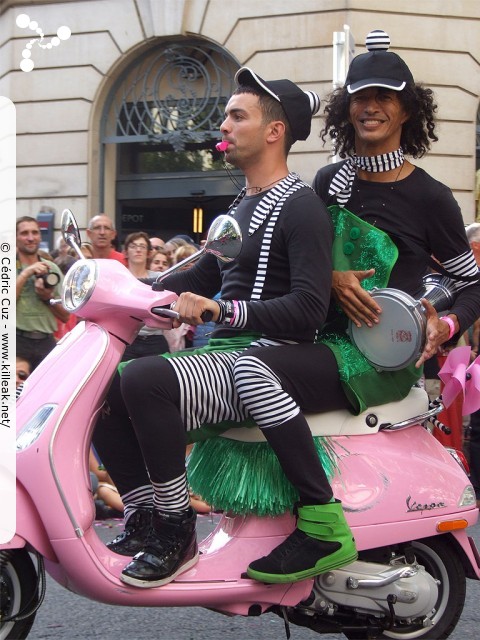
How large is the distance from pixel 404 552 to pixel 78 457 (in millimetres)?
1088

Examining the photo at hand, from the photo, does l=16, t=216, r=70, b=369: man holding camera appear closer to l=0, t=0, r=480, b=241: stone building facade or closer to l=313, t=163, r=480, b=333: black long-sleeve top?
l=313, t=163, r=480, b=333: black long-sleeve top

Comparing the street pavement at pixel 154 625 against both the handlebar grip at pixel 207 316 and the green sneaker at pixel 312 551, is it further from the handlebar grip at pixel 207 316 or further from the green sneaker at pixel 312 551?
the handlebar grip at pixel 207 316

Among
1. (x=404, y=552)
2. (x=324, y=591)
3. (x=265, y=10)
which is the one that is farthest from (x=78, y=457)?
(x=265, y=10)

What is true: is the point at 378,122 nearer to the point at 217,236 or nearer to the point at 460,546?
the point at 217,236

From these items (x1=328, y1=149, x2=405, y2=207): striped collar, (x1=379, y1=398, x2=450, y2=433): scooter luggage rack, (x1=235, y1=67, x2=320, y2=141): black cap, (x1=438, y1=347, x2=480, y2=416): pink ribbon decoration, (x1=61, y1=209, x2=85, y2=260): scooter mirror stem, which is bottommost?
(x1=379, y1=398, x2=450, y2=433): scooter luggage rack

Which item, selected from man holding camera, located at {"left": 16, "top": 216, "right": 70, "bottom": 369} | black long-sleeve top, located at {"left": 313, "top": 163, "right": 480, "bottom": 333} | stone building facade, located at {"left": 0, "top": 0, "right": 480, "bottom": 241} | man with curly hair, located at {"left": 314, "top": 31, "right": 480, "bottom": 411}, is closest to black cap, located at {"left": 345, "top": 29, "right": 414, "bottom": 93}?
man with curly hair, located at {"left": 314, "top": 31, "right": 480, "bottom": 411}

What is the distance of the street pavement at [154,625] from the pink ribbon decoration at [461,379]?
0.83 meters

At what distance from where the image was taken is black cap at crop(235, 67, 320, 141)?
313 cm

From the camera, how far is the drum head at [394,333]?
304 centimetres

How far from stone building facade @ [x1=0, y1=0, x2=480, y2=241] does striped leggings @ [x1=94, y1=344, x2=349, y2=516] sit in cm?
934

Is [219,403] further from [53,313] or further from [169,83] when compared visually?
[169,83]

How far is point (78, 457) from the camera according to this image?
2.82 meters

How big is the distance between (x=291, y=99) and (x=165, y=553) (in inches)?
57.1

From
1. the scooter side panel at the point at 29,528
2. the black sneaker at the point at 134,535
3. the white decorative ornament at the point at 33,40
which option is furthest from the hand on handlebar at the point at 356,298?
the white decorative ornament at the point at 33,40
